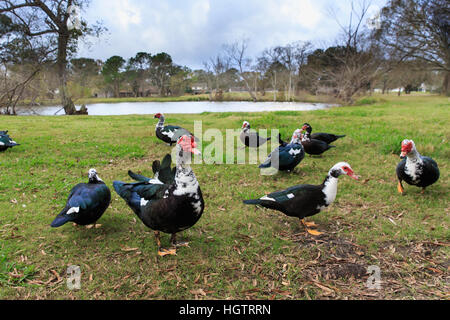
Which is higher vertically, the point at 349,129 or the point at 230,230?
the point at 349,129

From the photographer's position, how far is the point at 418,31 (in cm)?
2981

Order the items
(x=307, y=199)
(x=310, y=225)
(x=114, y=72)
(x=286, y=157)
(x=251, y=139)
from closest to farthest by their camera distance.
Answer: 1. (x=307, y=199)
2. (x=310, y=225)
3. (x=286, y=157)
4. (x=251, y=139)
5. (x=114, y=72)

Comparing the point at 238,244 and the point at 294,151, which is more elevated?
the point at 294,151

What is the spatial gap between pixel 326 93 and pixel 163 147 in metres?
29.9

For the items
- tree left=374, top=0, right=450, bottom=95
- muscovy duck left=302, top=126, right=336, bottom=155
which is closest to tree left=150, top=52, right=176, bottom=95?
tree left=374, top=0, right=450, bottom=95

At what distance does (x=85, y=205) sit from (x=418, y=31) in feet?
125

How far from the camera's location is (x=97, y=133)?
420 inches

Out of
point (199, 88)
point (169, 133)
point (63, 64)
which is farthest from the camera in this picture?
point (199, 88)

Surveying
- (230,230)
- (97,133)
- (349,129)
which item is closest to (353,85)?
(349,129)

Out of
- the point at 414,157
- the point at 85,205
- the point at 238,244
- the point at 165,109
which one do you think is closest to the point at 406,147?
the point at 414,157

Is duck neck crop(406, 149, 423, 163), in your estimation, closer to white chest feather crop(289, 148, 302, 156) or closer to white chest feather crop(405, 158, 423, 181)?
white chest feather crop(405, 158, 423, 181)

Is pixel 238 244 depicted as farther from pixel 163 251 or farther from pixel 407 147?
pixel 407 147
